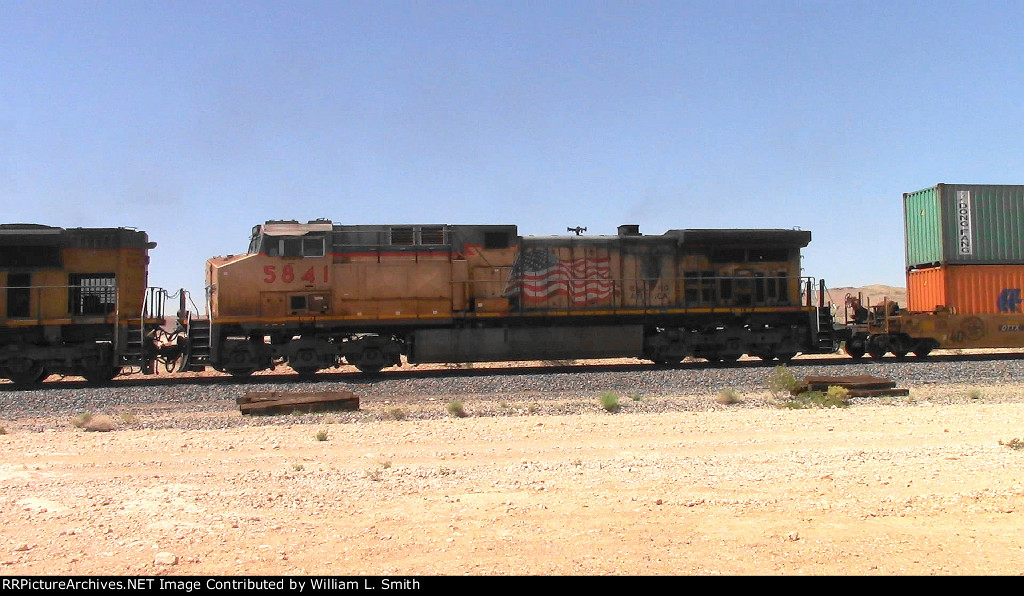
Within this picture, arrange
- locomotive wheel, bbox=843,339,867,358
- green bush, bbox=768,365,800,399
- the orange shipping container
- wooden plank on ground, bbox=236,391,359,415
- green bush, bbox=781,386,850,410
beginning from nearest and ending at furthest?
wooden plank on ground, bbox=236,391,359,415
green bush, bbox=781,386,850,410
green bush, bbox=768,365,800,399
the orange shipping container
locomotive wheel, bbox=843,339,867,358

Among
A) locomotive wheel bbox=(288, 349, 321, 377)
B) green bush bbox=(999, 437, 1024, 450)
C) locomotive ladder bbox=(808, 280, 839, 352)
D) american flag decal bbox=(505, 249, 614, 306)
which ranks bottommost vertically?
green bush bbox=(999, 437, 1024, 450)

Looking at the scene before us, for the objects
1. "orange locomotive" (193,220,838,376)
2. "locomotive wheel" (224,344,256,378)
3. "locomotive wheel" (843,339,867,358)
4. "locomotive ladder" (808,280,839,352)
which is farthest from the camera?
"locomotive wheel" (843,339,867,358)

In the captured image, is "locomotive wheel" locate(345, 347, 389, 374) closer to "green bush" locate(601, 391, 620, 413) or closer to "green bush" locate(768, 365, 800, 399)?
"green bush" locate(601, 391, 620, 413)

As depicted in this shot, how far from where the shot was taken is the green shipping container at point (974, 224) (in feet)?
68.0

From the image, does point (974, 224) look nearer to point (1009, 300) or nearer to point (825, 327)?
point (1009, 300)

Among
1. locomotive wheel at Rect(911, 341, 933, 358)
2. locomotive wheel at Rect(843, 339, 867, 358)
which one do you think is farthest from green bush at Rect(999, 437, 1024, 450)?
locomotive wheel at Rect(911, 341, 933, 358)

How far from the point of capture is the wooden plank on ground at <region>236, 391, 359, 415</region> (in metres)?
12.3

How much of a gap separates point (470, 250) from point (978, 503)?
43.7ft

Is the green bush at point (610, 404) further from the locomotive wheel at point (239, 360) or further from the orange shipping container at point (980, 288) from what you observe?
the orange shipping container at point (980, 288)

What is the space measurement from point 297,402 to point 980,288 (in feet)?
57.6

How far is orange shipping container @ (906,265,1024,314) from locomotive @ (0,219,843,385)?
3.43 m

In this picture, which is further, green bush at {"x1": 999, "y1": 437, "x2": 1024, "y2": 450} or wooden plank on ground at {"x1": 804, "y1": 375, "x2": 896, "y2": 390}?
wooden plank on ground at {"x1": 804, "y1": 375, "x2": 896, "y2": 390}
